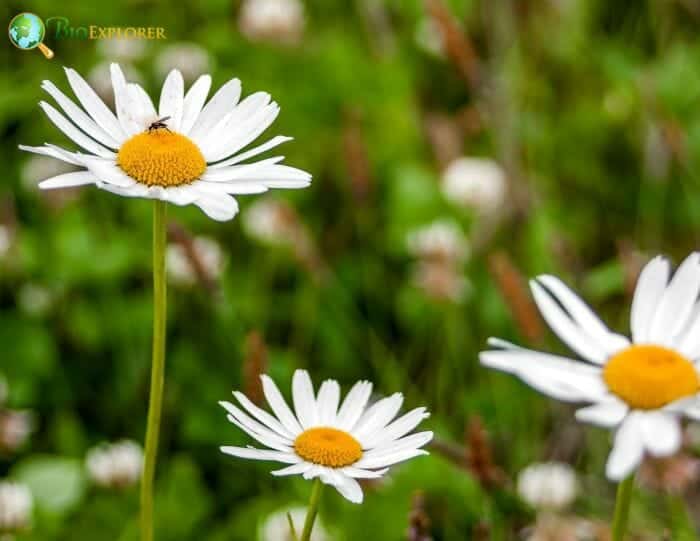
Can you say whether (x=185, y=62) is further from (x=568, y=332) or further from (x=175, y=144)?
(x=568, y=332)

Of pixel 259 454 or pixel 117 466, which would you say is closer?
pixel 259 454

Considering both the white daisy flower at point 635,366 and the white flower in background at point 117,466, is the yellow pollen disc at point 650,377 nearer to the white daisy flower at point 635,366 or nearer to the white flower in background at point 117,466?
the white daisy flower at point 635,366

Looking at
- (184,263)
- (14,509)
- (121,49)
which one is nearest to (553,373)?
(14,509)

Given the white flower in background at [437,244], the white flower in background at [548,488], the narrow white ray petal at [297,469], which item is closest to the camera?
the narrow white ray petal at [297,469]

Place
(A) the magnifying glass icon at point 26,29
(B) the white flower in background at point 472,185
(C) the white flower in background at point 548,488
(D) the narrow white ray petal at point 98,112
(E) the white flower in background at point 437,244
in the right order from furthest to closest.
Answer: (B) the white flower in background at point 472,185 < (E) the white flower in background at point 437,244 < (C) the white flower in background at point 548,488 < (A) the magnifying glass icon at point 26,29 < (D) the narrow white ray petal at point 98,112

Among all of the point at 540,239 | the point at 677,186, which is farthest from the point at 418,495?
the point at 677,186

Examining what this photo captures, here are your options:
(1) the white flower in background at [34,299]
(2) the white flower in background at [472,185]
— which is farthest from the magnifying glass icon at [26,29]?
(2) the white flower in background at [472,185]

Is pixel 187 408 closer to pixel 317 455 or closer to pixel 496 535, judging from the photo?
pixel 496 535

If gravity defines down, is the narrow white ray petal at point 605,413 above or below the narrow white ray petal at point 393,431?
below
